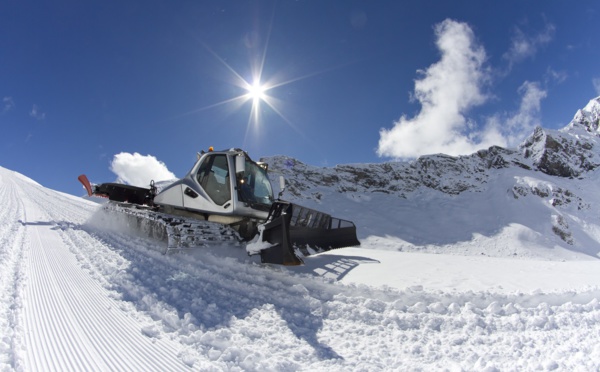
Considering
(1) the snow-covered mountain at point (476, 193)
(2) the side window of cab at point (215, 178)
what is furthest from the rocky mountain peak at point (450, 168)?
(2) the side window of cab at point (215, 178)

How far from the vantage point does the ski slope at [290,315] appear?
2344 mm

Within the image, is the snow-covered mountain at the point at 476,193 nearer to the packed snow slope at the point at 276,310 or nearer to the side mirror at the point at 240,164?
the side mirror at the point at 240,164

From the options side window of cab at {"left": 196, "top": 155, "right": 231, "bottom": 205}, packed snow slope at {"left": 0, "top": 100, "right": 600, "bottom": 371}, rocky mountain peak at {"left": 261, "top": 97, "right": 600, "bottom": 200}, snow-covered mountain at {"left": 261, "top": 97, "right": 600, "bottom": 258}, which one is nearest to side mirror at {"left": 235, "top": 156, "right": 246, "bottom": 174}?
side window of cab at {"left": 196, "top": 155, "right": 231, "bottom": 205}

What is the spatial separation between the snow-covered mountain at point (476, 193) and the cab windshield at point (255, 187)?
77.9 feet

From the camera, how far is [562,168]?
202 feet

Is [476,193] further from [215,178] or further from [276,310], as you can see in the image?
[276,310]

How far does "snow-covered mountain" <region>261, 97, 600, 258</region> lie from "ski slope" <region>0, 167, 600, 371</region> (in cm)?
→ 2689

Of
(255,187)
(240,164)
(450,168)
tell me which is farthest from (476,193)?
(240,164)

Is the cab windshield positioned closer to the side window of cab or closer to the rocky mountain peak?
the side window of cab

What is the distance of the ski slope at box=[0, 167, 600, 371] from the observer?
7.69ft

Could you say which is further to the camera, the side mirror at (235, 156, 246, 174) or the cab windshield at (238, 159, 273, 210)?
the cab windshield at (238, 159, 273, 210)

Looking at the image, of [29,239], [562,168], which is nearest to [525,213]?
[562,168]

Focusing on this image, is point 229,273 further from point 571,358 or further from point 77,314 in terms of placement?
point 571,358

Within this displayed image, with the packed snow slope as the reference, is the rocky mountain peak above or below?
above
